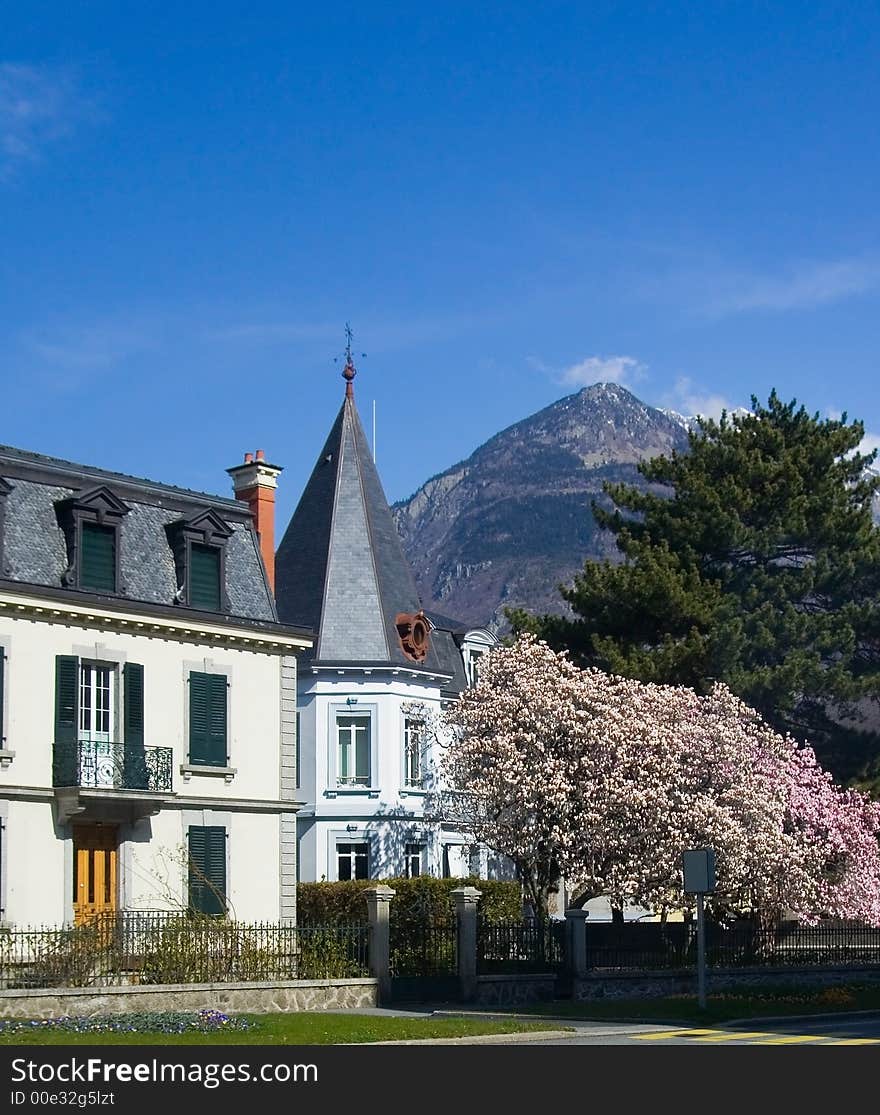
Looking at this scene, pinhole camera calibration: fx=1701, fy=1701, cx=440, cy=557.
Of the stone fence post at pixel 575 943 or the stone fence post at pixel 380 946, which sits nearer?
the stone fence post at pixel 380 946

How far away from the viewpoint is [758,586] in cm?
5638

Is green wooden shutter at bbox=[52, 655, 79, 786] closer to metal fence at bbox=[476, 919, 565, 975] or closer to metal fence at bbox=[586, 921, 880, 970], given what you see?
metal fence at bbox=[476, 919, 565, 975]

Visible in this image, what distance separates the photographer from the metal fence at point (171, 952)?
3044 cm

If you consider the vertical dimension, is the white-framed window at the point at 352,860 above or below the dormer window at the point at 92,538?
below

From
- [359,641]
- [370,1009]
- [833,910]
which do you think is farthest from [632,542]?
[370,1009]

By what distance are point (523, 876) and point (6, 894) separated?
55.6ft

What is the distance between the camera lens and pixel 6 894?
112ft

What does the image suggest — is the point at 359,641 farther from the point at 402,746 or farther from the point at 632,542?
the point at 632,542

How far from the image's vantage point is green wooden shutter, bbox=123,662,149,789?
36.1m

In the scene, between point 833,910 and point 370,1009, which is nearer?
point 370,1009

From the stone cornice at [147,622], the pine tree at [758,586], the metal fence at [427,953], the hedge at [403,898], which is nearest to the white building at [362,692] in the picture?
the hedge at [403,898]

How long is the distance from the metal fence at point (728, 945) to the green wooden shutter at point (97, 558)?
530 inches

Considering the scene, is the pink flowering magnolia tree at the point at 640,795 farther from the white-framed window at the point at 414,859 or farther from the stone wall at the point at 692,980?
the stone wall at the point at 692,980

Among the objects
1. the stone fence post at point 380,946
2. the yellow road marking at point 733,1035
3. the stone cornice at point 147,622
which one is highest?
the stone cornice at point 147,622
